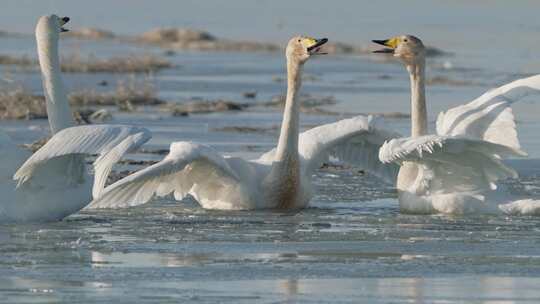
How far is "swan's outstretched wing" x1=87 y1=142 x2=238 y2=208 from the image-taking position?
39.6 ft

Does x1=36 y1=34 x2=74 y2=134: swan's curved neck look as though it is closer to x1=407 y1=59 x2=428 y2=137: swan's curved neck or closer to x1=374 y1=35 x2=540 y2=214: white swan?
x1=374 y1=35 x2=540 y2=214: white swan

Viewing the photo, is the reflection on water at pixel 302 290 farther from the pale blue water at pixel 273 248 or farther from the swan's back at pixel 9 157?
the swan's back at pixel 9 157

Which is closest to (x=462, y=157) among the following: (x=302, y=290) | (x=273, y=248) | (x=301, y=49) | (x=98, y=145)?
(x=301, y=49)

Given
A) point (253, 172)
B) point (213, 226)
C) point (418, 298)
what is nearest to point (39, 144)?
point (253, 172)

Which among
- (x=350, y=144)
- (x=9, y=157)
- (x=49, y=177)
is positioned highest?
(x=350, y=144)

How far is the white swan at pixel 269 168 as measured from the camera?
12.3m

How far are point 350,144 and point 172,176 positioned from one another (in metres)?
2.39

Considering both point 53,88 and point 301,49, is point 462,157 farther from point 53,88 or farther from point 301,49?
point 53,88

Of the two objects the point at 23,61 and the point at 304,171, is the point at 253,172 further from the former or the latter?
the point at 23,61

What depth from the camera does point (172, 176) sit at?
12797mm

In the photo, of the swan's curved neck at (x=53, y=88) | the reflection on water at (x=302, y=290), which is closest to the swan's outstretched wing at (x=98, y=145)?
the swan's curved neck at (x=53, y=88)

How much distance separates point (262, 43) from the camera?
37.7 meters

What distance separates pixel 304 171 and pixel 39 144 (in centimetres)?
350

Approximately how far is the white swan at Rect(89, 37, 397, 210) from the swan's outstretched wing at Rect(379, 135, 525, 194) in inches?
38.7
